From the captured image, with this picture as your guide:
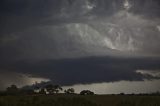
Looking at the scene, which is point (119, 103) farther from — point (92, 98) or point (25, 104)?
point (25, 104)

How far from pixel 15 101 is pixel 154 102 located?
3134 cm

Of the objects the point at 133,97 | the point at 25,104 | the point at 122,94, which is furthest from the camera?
the point at 122,94

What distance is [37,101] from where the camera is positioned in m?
115

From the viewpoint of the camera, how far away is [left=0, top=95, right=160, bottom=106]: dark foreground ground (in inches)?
4469

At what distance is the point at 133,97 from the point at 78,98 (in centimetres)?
1375

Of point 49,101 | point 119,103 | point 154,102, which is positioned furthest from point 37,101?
point 154,102

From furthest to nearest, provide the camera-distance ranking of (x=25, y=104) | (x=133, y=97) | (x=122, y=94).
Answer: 1. (x=122, y=94)
2. (x=133, y=97)
3. (x=25, y=104)

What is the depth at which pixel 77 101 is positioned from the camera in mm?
118000

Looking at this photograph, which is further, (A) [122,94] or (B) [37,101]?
(A) [122,94]

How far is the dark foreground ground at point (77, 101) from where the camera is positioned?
113500mm

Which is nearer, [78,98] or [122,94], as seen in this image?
[78,98]

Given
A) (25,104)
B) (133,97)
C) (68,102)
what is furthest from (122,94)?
(25,104)

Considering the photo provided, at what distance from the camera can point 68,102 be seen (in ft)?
383

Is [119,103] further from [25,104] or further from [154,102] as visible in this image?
[25,104]
